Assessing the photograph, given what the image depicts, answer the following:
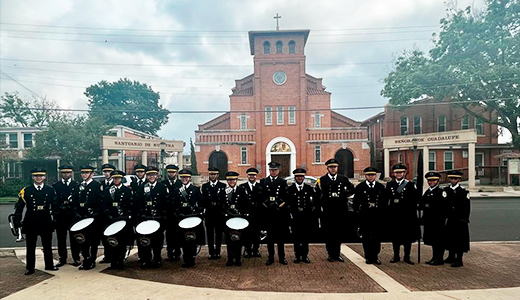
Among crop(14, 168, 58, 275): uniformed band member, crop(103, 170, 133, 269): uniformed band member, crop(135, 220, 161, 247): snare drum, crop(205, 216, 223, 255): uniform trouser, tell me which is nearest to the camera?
crop(135, 220, 161, 247): snare drum

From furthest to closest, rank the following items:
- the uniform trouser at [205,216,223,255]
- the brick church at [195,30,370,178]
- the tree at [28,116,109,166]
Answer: the brick church at [195,30,370,178] → the tree at [28,116,109,166] → the uniform trouser at [205,216,223,255]

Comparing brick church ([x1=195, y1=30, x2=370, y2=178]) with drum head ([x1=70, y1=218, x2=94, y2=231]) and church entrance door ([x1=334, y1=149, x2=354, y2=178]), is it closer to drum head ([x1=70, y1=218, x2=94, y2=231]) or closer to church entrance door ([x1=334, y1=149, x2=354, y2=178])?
church entrance door ([x1=334, y1=149, x2=354, y2=178])

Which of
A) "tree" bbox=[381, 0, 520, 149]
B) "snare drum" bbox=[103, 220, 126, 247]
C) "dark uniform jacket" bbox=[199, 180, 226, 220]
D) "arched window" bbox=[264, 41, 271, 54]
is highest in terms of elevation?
"arched window" bbox=[264, 41, 271, 54]

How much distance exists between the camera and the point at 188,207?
22.9ft

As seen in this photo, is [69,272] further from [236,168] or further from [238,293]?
[236,168]

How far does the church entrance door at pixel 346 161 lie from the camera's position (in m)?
33.8

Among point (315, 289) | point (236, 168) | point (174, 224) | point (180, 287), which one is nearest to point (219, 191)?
point (174, 224)

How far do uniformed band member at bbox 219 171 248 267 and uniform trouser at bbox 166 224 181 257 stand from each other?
3.28 feet

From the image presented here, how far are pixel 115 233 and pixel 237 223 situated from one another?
2306mm

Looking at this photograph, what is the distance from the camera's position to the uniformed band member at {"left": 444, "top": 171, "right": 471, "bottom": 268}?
665 cm

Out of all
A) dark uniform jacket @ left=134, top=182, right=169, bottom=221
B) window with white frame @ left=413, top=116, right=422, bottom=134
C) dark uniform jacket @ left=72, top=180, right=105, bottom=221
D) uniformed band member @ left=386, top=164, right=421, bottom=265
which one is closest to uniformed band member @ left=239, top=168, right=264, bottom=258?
dark uniform jacket @ left=134, top=182, right=169, bottom=221

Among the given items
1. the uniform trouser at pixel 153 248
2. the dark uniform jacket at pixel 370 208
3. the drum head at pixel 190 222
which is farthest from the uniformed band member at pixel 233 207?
the dark uniform jacket at pixel 370 208

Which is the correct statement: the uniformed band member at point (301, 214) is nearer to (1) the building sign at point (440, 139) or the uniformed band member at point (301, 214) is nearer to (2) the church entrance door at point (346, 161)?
(1) the building sign at point (440, 139)

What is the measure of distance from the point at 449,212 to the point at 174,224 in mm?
5616
